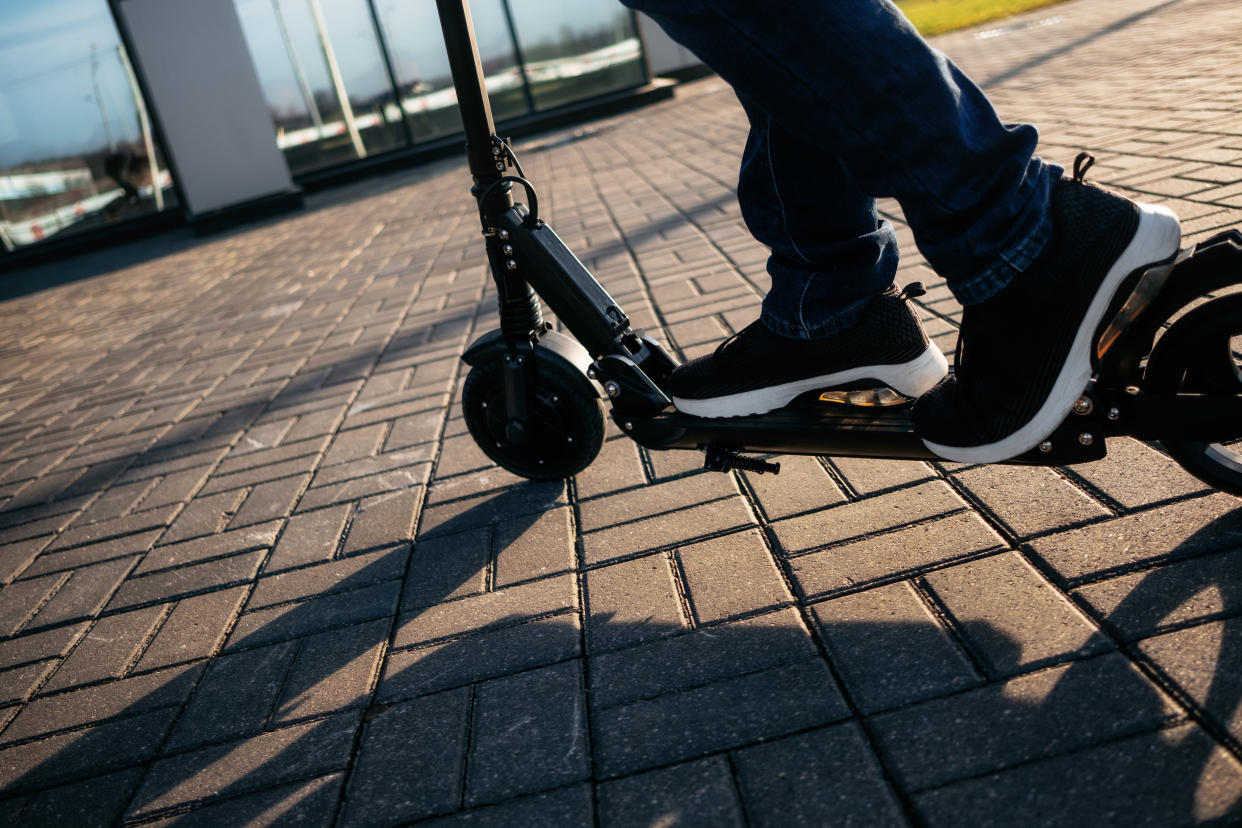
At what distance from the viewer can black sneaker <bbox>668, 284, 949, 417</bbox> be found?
167 centimetres

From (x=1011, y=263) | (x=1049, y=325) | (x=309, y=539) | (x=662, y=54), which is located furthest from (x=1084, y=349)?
(x=662, y=54)

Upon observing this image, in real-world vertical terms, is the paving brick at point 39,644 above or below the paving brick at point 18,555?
below

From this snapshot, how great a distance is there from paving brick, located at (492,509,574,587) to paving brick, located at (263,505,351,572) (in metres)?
0.48

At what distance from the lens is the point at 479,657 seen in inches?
68.8

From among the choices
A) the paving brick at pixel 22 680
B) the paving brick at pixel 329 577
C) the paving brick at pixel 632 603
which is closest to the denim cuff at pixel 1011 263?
the paving brick at pixel 632 603

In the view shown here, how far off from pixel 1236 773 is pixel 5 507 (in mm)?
3580

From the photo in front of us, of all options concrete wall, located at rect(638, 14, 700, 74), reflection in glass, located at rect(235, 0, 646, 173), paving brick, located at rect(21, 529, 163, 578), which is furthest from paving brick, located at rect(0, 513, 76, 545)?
concrete wall, located at rect(638, 14, 700, 74)

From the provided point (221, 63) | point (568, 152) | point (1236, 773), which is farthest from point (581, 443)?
point (221, 63)

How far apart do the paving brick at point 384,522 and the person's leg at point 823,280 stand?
1102mm

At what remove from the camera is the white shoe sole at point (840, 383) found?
168 centimetres

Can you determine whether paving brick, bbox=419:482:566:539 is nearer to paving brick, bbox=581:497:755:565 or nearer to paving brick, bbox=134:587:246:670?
paving brick, bbox=581:497:755:565

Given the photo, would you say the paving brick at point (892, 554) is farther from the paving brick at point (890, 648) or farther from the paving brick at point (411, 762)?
the paving brick at point (411, 762)

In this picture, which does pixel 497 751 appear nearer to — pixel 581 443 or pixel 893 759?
pixel 893 759

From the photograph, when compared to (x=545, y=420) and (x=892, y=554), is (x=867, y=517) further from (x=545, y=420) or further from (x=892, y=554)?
(x=545, y=420)
